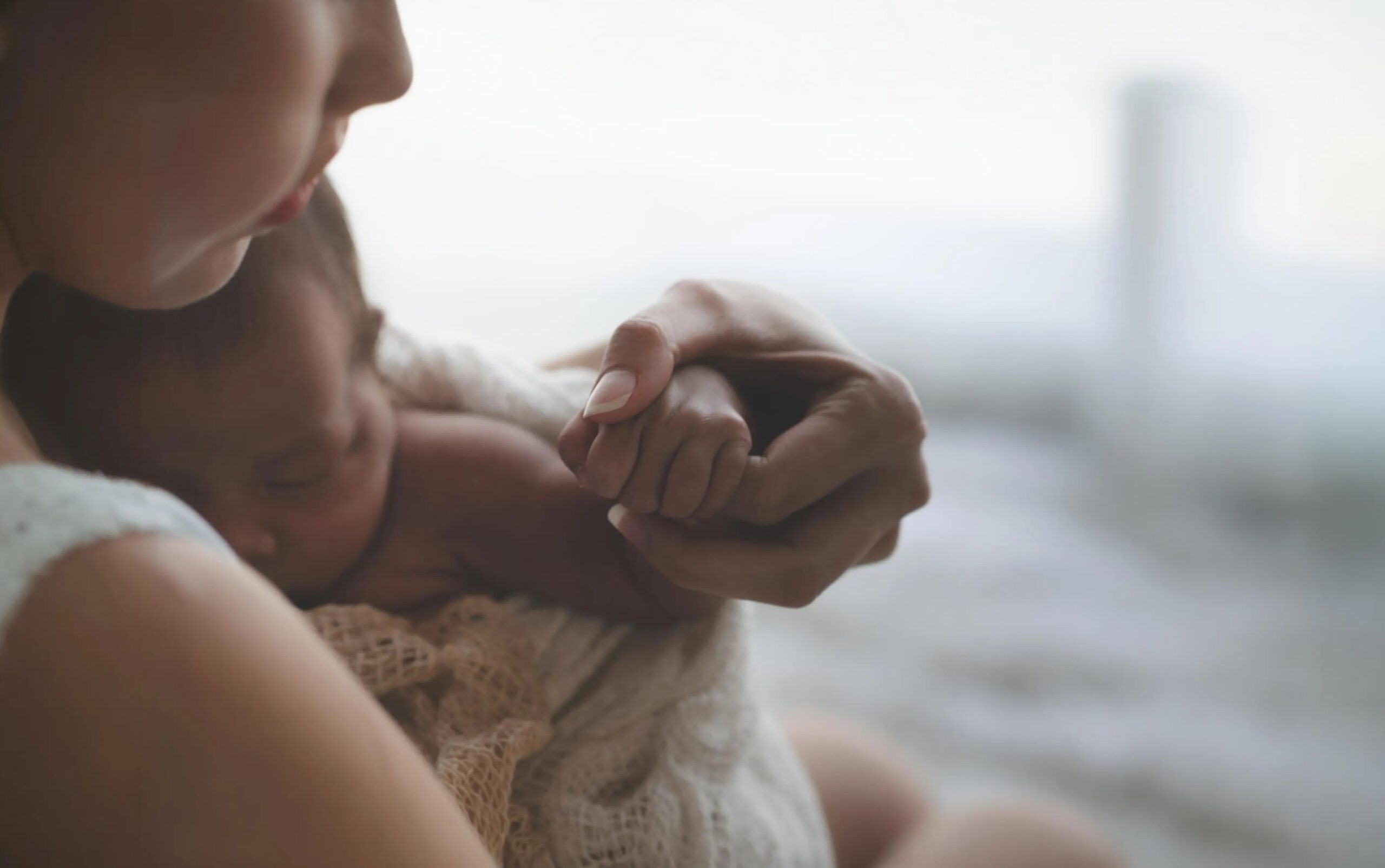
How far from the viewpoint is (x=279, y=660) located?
32cm

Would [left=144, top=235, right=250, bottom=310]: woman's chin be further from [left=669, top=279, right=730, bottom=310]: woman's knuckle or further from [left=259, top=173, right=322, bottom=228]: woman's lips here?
[left=669, top=279, right=730, bottom=310]: woman's knuckle

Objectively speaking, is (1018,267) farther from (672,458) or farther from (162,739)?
(162,739)

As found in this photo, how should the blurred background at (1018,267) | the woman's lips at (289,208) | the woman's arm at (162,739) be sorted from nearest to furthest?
the woman's arm at (162,739)
the woman's lips at (289,208)
the blurred background at (1018,267)

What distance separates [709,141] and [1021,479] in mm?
502

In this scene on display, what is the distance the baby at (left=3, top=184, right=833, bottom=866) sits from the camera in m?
0.51

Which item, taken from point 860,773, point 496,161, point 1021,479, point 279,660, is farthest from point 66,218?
point 1021,479

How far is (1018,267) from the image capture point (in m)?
1.35

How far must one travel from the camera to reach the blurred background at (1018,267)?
1.12m

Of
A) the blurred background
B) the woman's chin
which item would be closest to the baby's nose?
the woman's chin

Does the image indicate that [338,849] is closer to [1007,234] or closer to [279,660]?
[279,660]

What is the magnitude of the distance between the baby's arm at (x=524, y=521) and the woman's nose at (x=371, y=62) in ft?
0.78

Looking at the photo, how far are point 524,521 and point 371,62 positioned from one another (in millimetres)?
260

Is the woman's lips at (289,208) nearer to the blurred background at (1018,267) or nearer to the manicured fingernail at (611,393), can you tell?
the manicured fingernail at (611,393)

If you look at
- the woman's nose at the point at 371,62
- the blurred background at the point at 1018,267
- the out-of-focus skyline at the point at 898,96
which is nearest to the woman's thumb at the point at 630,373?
the woman's nose at the point at 371,62
